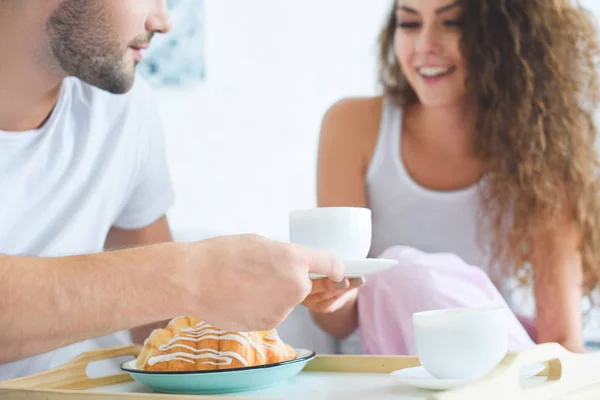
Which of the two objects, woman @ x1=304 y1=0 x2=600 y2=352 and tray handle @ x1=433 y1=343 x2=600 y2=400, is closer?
tray handle @ x1=433 y1=343 x2=600 y2=400

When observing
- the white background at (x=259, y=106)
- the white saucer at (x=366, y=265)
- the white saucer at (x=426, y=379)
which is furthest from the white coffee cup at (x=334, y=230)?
the white background at (x=259, y=106)

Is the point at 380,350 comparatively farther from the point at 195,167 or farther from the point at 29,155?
the point at 195,167

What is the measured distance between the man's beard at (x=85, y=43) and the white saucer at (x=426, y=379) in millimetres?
744

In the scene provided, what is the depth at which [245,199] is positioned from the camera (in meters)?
3.41

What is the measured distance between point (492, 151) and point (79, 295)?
133 centimetres

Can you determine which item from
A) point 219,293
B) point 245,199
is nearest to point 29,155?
point 219,293

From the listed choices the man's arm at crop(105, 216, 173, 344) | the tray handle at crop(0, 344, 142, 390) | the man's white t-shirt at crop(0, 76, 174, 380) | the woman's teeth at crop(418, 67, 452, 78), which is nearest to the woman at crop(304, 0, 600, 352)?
the woman's teeth at crop(418, 67, 452, 78)

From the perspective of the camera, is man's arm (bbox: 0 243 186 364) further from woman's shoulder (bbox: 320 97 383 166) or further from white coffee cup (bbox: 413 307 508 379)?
woman's shoulder (bbox: 320 97 383 166)

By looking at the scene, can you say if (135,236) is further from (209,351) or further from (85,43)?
(209,351)

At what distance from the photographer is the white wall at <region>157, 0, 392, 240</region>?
11.1 ft

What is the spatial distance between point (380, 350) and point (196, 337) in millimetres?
701

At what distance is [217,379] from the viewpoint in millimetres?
858

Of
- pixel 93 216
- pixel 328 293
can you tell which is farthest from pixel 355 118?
pixel 328 293

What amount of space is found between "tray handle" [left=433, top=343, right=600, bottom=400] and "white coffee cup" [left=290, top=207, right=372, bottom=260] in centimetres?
22
